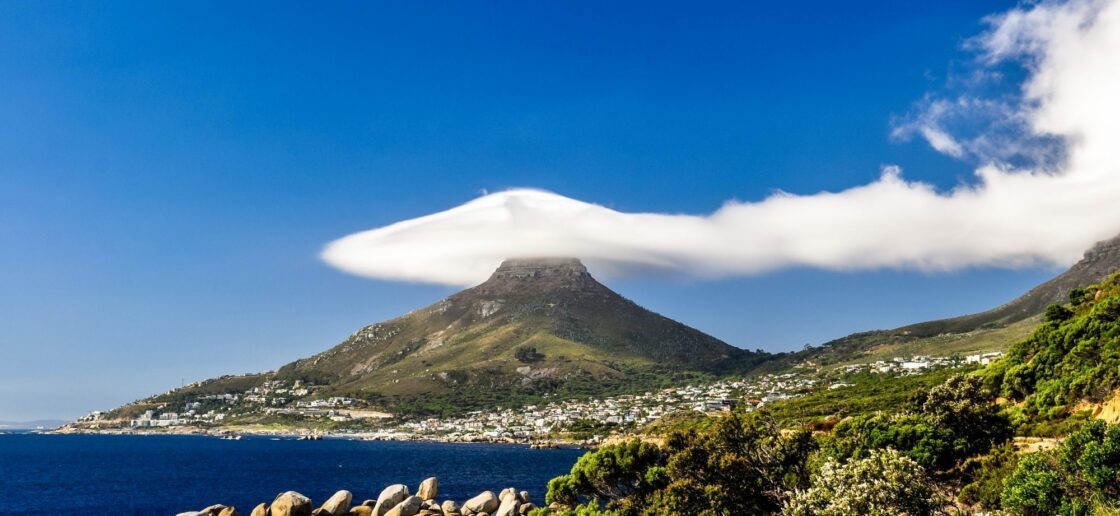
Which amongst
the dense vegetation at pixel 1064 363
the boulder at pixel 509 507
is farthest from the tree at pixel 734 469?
the dense vegetation at pixel 1064 363

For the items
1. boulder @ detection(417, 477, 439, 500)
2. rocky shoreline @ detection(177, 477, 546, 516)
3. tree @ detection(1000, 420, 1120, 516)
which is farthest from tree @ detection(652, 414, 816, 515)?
boulder @ detection(417, 477, 439, 500)

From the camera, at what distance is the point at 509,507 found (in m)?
51.3

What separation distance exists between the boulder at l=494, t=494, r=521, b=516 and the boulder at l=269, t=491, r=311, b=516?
14260 millimetres

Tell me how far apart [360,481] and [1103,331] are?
9260 centimetres

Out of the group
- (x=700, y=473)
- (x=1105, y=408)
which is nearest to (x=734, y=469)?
(x=700, y=473)

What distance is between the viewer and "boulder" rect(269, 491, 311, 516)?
4978 cm

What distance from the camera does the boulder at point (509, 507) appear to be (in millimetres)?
50656

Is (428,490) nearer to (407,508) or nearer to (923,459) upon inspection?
(407,508)

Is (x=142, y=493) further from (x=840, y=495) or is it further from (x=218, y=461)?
(x=840, y=495)

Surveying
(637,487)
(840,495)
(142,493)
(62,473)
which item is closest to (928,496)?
(840,495)

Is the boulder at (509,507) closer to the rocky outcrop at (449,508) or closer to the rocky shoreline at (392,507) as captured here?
the rocky shoreline at (392,507)

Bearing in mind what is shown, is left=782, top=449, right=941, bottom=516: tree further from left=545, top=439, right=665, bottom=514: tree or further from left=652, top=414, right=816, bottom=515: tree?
left=545, top=439, right=665, bottom=514: tree

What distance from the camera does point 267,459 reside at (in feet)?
487

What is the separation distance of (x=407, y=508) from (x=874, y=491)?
3525 centimetres
